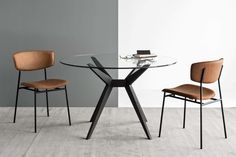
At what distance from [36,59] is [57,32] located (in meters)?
0.63

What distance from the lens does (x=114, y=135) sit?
173 inches

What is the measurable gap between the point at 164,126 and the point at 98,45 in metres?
1.48

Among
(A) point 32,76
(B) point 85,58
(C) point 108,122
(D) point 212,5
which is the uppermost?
(D) point 212,5

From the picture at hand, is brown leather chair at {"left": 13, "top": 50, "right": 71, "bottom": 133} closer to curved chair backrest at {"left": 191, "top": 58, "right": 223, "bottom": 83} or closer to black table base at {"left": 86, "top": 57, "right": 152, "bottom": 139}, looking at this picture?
black table base at {"left": 86, "top": 57, "right": 152, "bottom": 139}

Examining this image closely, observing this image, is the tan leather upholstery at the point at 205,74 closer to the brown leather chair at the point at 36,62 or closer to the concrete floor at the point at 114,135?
the concrete floor at the point at 114,135

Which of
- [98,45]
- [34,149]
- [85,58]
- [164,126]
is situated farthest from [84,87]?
[34,149]

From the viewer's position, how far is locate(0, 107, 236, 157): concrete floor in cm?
389

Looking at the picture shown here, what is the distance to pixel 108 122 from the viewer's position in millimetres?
4914

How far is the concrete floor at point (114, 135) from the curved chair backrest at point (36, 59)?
25.7 inches

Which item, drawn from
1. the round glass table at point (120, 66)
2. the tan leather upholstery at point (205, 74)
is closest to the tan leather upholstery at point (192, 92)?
the tan leather upholstery at point (205, 74)

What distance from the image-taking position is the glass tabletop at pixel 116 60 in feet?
13.6

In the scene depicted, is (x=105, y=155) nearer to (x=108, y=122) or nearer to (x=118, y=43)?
(x=108, y=122)

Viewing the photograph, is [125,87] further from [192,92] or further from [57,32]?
[57,32]

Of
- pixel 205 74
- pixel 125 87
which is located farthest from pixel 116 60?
pixel 205 74
